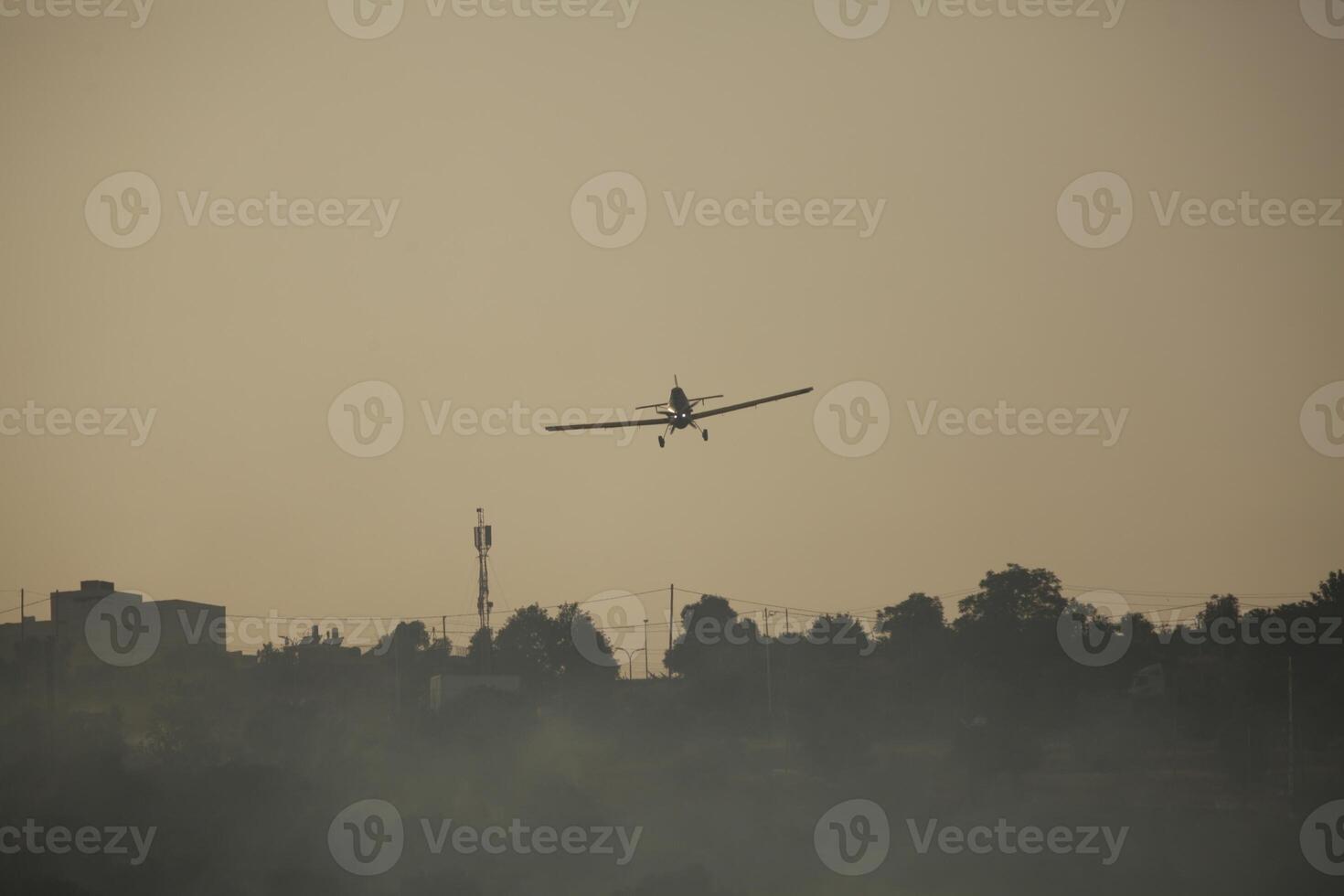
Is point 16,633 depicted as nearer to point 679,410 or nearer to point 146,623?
point 146,623

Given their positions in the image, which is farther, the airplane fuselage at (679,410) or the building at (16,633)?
the building at (16,633)

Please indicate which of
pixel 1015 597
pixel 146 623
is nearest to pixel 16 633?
pixel 146 623

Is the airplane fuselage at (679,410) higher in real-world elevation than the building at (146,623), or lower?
higher

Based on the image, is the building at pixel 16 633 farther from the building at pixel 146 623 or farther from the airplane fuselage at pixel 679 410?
the airplane fuselage at pixel 679 410

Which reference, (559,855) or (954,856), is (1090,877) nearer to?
(954,856)

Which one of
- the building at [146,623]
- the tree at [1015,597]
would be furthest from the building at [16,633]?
the tree at [1015,597]

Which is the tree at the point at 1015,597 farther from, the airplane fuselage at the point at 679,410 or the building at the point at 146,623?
the airplane fuselage at the point at 679,410

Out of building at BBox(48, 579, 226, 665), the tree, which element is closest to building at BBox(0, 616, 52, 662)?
building at BBox(48, 579, 226, 665)

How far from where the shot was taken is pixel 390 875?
91.6m

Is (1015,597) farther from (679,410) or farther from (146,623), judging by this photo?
(679,410)

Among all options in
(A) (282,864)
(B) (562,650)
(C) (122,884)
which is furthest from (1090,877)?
(B) (562,650)

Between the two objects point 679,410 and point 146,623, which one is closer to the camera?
point 679,410

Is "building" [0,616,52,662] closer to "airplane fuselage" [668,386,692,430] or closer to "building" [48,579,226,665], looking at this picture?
"building" [48,579,226,665]

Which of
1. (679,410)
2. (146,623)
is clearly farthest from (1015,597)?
(679,410)
